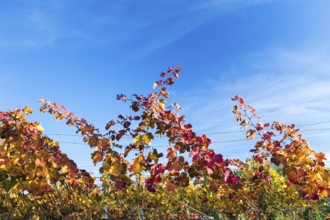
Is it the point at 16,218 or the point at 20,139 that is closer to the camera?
the point at 20,139

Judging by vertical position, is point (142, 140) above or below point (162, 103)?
below

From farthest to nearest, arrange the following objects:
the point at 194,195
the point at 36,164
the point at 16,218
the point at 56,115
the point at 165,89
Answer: the point at 194,195 → the point at 16,218 → the point at 56,115 → the point at 165,89 → the point at 36,164

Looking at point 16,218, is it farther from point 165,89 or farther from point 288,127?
point 288,127

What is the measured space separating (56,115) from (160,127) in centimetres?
154

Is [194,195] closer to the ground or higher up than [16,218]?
higher up

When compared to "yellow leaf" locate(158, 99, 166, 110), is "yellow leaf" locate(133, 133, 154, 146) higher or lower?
lower

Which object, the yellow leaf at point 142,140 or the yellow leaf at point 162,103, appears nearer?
the yellow leaf at point 142,140

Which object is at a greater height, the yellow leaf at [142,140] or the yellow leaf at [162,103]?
the yellow leaf at [162,103]

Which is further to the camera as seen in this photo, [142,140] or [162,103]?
[162,103]

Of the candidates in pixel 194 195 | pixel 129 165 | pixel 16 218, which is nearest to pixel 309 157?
pixel 129 165

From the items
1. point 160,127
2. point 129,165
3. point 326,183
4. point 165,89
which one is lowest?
point 326,183

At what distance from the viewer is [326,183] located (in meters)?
3.71

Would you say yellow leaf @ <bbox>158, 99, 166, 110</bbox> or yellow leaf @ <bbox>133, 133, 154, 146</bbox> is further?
yellow leaf @ <bbox>158, 99, 166, 110</bbox>

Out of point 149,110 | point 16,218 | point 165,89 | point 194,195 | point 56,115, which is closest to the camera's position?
point 149,110
